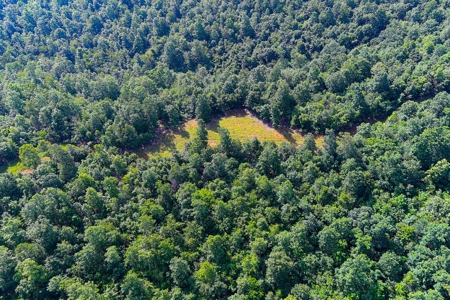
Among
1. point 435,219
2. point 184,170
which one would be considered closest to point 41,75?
point 184,170

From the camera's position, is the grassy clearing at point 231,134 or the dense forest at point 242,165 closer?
the dense forest at point 242,165

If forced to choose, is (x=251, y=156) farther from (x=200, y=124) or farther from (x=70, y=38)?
(x=70, y=38)

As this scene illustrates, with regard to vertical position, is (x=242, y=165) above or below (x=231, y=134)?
below

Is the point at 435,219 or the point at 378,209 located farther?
the point at 378,209

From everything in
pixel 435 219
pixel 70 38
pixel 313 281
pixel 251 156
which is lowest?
pixel 313 281

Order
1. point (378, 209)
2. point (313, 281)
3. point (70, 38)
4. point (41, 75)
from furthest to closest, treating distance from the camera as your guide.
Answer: point (70, 38), point (41, 75), point (378, 209), point (313, 281)
